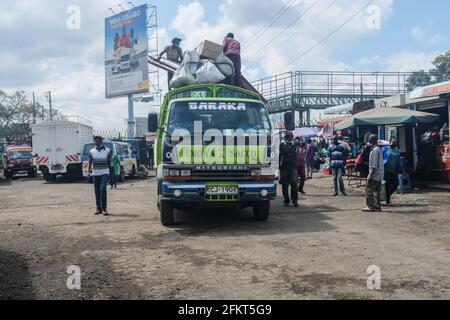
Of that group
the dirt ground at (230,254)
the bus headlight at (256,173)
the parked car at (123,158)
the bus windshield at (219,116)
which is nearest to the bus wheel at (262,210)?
the dirt ground at (230,254)

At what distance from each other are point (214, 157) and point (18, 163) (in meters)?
22.6

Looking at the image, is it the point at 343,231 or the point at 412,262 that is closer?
the point at 412,262

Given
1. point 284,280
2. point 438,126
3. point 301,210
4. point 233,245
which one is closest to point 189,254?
point 233,245

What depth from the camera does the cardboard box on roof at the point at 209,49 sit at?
10861 millimetres

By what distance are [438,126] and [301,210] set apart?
7.14 meters

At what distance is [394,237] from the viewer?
7.57 meters

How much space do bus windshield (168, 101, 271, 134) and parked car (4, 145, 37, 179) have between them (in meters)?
21.1

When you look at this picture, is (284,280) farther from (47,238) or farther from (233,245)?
(47,238)

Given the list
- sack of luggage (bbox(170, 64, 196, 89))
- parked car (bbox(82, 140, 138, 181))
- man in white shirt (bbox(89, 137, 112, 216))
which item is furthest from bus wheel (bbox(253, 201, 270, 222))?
parked car (bbox(82, 140, 138, 181))

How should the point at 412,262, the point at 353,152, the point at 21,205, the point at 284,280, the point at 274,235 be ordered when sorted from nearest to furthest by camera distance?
the point at 284,280 → the point at 412,262 → the point at 274,235 → the point at 21,205 → the point at 353,152

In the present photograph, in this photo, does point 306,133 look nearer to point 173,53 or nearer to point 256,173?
A: point 173,53

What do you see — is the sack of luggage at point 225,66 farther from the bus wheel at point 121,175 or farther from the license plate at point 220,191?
the bus wheel at point 121,175

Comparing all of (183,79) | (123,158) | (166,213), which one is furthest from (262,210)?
(123,158)

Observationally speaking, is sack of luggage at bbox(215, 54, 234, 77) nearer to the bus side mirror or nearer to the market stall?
the bus side mirror
